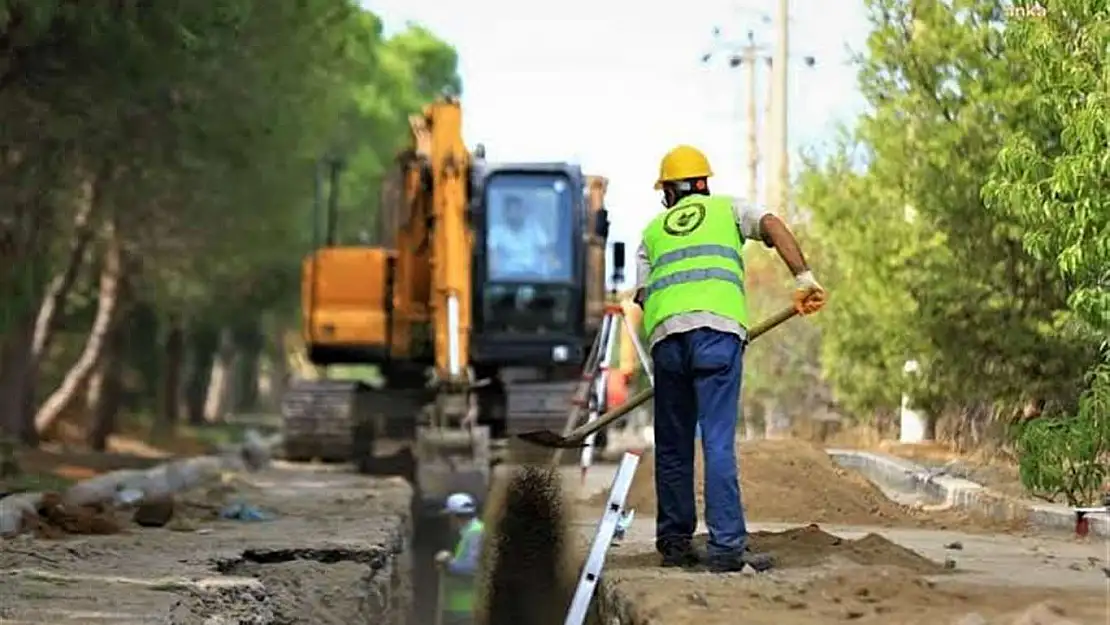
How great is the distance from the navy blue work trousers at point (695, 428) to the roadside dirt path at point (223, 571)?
7.41 feet

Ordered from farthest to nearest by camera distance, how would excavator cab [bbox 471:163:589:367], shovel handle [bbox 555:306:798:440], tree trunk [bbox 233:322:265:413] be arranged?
tree trunk [bbox 233:322:265:413] < excavator cab [bbox 471:163:589:367] < shovel handle [bbox 555:306:798:440]

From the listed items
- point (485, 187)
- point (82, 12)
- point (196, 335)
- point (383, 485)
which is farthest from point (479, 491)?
point (196, 335)

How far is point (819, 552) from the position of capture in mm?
9938

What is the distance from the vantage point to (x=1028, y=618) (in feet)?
22.0

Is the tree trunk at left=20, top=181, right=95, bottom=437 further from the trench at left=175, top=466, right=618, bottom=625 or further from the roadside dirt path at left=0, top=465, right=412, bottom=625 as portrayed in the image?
the trench at left=175, top=466, right=618, bottom=625

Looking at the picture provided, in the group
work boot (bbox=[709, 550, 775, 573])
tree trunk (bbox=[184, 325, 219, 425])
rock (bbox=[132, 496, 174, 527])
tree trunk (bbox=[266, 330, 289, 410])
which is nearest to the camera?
work boot (bbox=[709, 550, 775, 573])

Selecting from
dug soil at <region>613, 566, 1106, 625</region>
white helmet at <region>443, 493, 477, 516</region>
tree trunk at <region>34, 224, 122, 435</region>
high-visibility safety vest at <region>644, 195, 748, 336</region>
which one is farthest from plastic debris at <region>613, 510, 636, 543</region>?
tree trunk at <region>34, 224, 122, 435</region>

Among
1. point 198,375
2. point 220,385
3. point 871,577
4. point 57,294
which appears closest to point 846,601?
point 871,577

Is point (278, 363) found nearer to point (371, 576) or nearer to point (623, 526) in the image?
point (371, 576)

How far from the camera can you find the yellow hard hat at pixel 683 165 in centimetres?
978

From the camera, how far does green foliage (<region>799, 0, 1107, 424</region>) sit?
640 inches

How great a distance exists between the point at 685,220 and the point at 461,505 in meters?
7.95

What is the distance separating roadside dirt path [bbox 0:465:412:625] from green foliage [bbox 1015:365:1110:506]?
13.5 ft

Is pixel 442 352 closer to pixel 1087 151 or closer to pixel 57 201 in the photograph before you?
pixel 57 201
